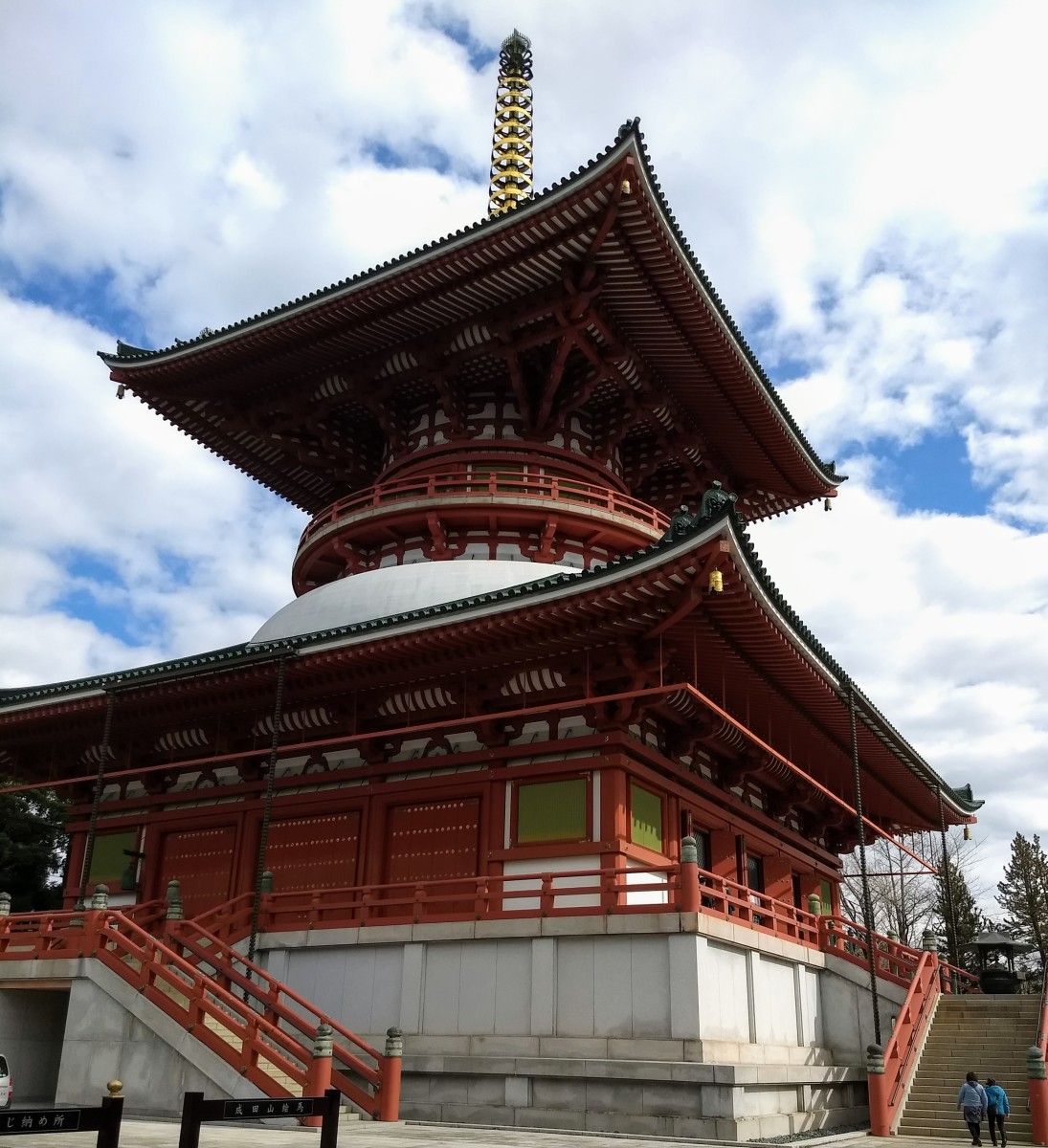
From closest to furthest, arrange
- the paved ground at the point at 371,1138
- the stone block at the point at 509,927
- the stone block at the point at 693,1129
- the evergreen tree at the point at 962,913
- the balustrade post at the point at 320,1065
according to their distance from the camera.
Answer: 1. the paved ground at the point at 371,1138
2. the stone block at the point at 693,1129
3. the balustrade post at the point at 320,1065
4. the stone block at the point at 509,927
5. the evergreen tree at the point at 962,913

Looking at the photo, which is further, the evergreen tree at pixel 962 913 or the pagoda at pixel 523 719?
the evergreen tree at pixel 962 913

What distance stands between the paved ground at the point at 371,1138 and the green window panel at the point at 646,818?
559cm

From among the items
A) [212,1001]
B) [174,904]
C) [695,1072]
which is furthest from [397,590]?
[695,1072]

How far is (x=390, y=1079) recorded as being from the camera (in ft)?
54.8

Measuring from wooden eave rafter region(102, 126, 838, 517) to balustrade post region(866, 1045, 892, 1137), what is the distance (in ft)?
53.1

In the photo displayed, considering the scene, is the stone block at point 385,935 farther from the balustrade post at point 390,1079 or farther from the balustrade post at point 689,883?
the balustrade post at point 689,883

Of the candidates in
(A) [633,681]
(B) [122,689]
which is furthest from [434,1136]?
(B) [122,689]

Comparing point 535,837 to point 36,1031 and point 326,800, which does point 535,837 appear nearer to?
point 326,800

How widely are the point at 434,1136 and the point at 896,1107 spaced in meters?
8.97

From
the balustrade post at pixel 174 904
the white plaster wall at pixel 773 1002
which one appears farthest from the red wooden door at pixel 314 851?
the white plaster wall at pixel 773 1002

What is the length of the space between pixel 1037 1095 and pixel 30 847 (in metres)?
39.7

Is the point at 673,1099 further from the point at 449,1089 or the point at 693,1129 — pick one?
the point at 449,1089

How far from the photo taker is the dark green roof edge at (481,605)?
17.2 metres

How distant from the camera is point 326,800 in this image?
22703 mm
